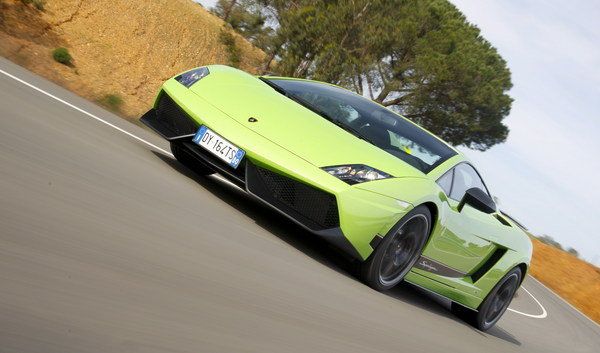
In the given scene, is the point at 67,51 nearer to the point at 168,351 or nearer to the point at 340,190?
the point at 340,190

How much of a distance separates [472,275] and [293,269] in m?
2.65

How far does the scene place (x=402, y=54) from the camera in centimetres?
3803

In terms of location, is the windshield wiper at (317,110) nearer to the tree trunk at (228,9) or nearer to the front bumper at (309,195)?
the front bumper at (309,195)

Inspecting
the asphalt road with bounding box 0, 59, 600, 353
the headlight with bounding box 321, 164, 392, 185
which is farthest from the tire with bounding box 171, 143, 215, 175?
the headlight with bounding box 321, 164, 392, 185

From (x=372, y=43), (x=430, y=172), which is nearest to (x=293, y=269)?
(x=430, y=172)

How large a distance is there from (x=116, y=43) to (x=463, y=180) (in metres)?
28.7

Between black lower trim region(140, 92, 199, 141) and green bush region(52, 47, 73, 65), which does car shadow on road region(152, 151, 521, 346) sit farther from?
green bush region(52, 47, 73, 65)

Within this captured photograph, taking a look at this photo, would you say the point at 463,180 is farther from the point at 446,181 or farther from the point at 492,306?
the point at 492,306

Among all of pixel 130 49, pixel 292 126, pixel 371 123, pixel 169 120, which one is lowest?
pixel 130 49

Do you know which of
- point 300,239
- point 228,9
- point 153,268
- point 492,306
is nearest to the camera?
point 153,268

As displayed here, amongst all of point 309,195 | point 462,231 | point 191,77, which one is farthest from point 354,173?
point 191,77

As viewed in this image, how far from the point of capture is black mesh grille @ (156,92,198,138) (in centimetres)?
640

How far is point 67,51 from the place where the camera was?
29.0 m

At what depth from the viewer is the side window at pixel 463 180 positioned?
267 inches
